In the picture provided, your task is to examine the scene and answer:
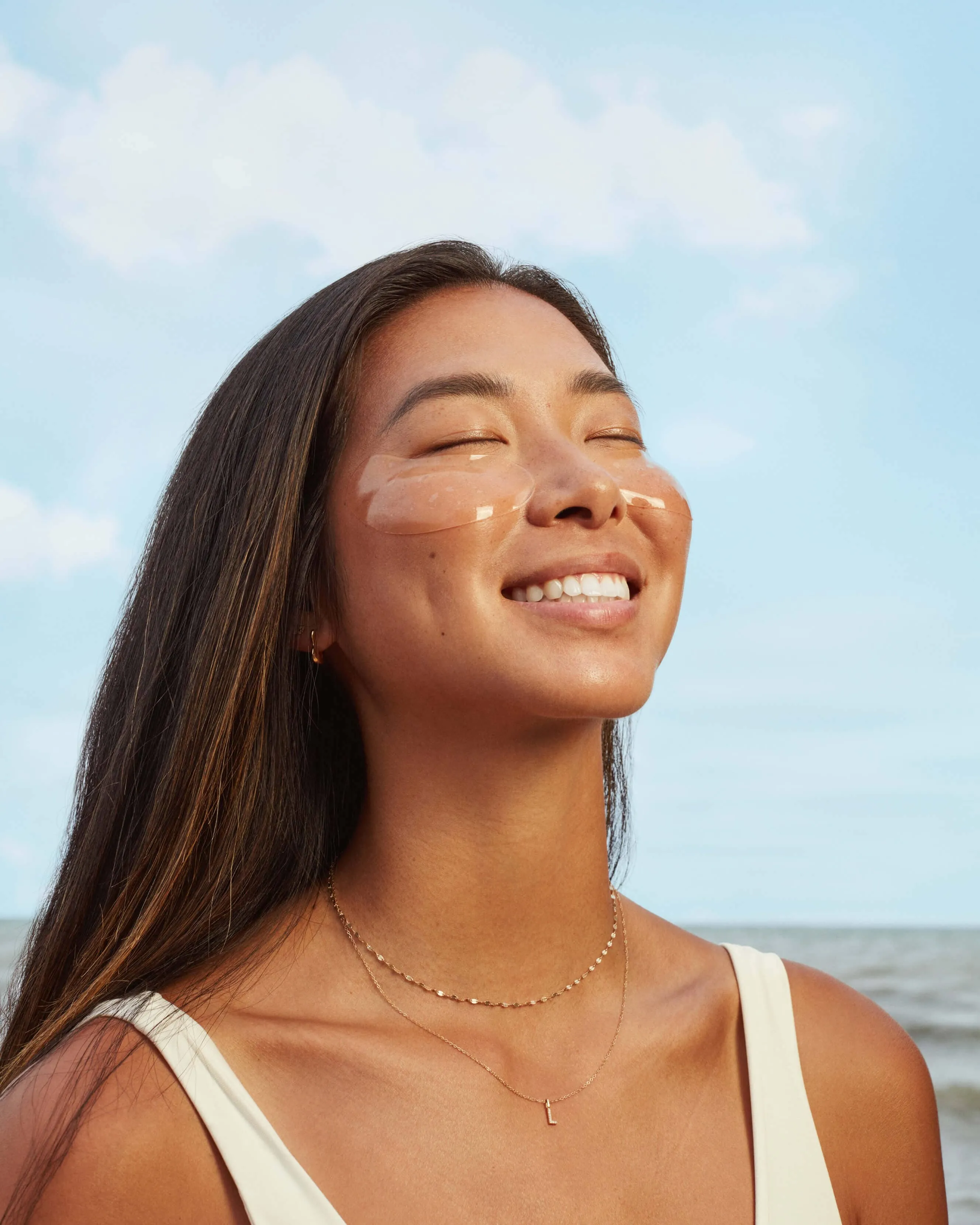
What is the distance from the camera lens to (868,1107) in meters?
2.45

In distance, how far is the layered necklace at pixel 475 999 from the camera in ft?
7.11

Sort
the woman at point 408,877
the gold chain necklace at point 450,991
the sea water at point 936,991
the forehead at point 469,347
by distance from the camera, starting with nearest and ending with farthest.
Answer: the woman at point 408,877 → the gold chain necklace at point 450,991 → the forehead at point 469,347 → the sea water at point 936,991

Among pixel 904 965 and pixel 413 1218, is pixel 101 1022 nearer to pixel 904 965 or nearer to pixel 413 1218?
pixel 413 1218

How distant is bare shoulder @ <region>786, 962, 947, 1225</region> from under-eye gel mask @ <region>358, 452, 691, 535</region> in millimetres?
1085

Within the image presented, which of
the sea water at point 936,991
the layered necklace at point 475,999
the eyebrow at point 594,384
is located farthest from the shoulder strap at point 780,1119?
the sea water at point 936,991

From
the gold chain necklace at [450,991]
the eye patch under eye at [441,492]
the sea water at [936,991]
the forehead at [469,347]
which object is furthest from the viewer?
the sea water at [936,991]

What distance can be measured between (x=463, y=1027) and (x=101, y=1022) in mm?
624

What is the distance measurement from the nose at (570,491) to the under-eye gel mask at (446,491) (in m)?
0.02

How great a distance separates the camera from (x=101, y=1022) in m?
2.12

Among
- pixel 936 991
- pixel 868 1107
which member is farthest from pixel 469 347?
pixel 936 991

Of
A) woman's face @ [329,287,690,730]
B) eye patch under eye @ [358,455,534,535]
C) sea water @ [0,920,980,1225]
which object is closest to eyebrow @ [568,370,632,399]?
woman's face @ [329,287,690,730]

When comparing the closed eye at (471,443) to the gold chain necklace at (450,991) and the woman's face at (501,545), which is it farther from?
the gold chain necklace at (450,991)

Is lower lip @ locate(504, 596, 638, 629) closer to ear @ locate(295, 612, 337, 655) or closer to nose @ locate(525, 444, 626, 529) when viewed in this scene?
nose @ locate(525, 444, 626, 529)

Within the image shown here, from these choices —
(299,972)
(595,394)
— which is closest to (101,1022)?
(299,972)
